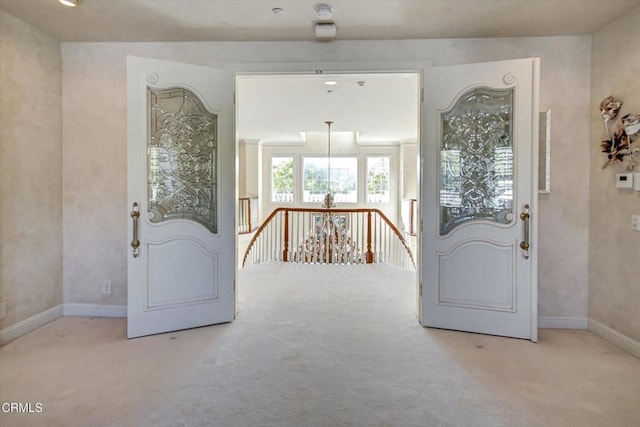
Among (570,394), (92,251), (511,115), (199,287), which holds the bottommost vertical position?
(570,394)

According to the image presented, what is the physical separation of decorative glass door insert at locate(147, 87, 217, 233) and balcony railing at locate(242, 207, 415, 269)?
3025 millimetres

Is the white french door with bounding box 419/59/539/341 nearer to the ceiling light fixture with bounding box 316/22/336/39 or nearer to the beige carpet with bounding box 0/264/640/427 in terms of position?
the beige carpet with bounding box 0/264/640/427

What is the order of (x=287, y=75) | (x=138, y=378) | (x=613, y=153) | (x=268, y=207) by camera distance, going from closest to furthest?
(x=138, y=378) < (x=613, y=153) < (x=287, y=75) < (x=268, y=207)

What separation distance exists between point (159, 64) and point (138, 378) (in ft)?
7.84

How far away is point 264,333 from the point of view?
2.96 m

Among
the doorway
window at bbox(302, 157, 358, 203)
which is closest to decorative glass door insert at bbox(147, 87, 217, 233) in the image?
the doorway

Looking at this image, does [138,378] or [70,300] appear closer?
[138,378]

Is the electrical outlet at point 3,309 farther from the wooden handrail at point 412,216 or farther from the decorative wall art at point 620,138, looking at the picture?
the wooden handrail at point 412,216

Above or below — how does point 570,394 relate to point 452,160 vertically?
below

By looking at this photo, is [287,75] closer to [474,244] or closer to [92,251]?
[474,244]

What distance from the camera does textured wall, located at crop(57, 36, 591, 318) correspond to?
3.12 metres

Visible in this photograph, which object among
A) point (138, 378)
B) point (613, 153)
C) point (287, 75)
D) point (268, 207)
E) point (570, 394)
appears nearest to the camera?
point (570, 394)

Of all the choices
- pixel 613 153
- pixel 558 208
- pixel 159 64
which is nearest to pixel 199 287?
pixel 159 64

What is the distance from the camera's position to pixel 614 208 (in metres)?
2.86
